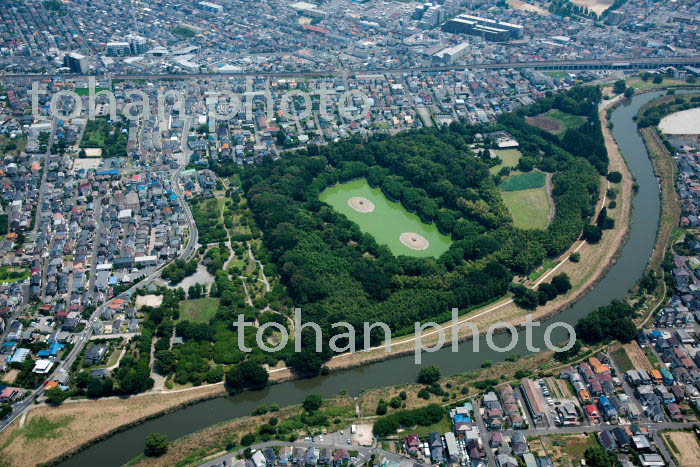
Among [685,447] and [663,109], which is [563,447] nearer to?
[685,447]

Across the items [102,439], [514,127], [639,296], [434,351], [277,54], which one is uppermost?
[277,54]

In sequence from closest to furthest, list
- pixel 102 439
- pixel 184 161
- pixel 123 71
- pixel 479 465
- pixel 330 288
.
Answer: pixel 479 465 < pixel 102 439 < pixel 330 288 < pixel 184 161 < pixel 123 71

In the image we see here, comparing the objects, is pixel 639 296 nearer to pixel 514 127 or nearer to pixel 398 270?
Answer: pixel 398 270

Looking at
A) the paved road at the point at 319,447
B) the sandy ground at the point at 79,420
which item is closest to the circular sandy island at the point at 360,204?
the sandy ground at the point at 79,420

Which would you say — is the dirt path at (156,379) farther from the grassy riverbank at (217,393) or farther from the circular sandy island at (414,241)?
the circular sandy island at (414,241)

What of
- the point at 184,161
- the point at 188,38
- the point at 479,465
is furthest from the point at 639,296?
the point at 188,38

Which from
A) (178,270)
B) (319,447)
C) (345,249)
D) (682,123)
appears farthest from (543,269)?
(682,123)

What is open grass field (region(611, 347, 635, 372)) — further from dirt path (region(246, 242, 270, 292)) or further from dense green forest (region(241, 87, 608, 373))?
dirt path (region(246, 242, 270, 292))
